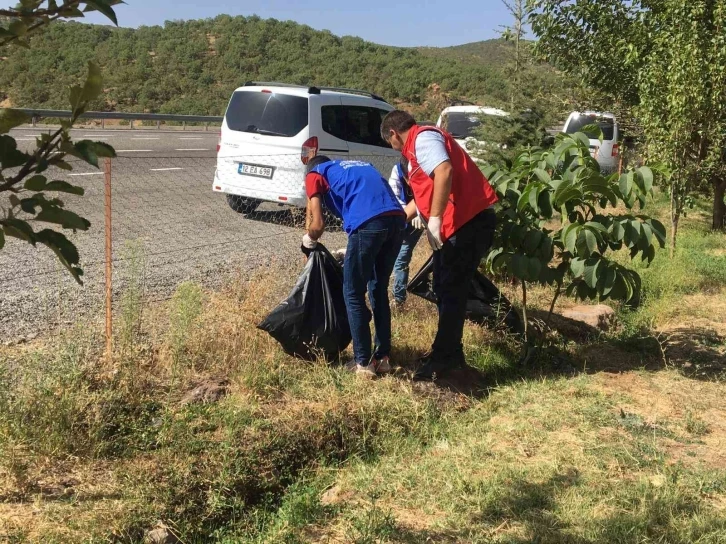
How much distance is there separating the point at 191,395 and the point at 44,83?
1509 inches

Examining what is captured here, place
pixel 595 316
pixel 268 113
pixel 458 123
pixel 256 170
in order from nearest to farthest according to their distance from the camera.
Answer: pixel 595 316
pixel 256 170
pixel 268 113
pixel 458 123

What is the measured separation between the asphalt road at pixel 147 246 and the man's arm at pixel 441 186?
6.11 feet

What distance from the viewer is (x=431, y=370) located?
4715 millimetres

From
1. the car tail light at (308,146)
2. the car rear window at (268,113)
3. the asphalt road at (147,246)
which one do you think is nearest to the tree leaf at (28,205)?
the asphalt road at (147,246)

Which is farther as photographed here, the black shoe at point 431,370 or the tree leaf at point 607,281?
the tree leaf at point 607,281

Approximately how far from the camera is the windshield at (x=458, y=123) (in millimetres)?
13930

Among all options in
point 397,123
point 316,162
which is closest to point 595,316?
point 397,123

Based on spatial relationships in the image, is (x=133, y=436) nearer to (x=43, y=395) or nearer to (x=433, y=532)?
(x=43, y=395)

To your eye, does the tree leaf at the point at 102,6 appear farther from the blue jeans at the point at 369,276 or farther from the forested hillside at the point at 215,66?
the forested hillside at the point at 215,66

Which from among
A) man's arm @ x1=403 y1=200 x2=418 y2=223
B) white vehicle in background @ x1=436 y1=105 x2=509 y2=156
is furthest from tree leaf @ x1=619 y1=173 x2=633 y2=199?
white vehicle in background @ x1=436 y1=105 x2=509 y2=156

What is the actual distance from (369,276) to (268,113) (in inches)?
231

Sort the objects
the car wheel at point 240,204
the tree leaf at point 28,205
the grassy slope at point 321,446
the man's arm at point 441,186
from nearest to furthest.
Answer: the tree leaf at point 28,205 → the grassy slope at point 321,446 → the man's arm at point 441,186 → the car wheel at point 240,204

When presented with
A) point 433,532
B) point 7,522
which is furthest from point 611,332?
point 7,522

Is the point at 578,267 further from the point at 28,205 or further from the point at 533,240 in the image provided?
the point at 28,205
